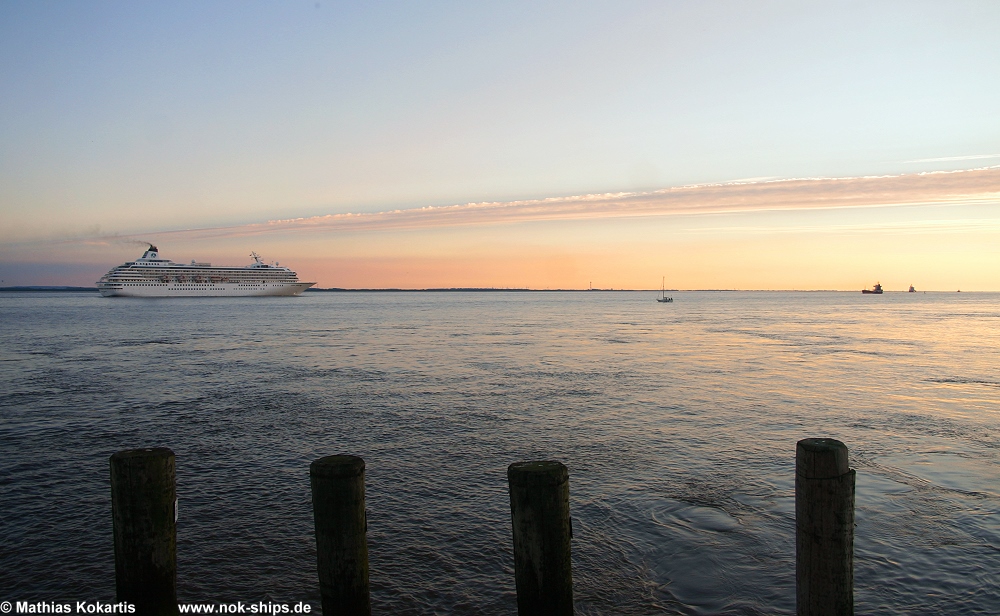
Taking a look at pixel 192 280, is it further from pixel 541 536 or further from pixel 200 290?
pixel 541 536

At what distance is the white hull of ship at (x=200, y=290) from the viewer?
139m

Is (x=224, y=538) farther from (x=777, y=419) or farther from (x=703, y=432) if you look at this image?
(x=777, y=419)

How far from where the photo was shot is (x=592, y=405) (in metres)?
17.3

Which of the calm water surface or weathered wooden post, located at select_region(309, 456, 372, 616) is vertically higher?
weathered wooden post, located at select_region(309, 456, 372, 616)

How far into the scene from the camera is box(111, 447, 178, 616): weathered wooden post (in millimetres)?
5344

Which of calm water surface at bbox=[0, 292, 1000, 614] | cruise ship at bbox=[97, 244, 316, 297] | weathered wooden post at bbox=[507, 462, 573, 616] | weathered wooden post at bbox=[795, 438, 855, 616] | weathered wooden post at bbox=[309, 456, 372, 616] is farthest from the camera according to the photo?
cruise ship at bbox=[97, 244, 316, 297]

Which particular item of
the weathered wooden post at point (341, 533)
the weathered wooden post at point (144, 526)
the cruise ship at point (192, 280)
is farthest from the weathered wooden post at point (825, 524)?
the cruise ship at point (192, 280)

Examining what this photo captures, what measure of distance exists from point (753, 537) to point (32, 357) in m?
32.7

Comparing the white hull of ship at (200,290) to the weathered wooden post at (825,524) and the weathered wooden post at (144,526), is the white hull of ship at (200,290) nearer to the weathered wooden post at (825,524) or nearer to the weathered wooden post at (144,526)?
the weathered wooden post at (144,526)

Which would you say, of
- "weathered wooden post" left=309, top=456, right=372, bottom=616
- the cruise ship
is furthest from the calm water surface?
the cruise ship

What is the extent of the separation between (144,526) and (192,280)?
503ft

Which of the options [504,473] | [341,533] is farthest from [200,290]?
[341,533]

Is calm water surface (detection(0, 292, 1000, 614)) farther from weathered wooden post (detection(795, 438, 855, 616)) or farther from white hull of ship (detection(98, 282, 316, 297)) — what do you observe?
white hull of ship (detection(98, 282, 316, 297))

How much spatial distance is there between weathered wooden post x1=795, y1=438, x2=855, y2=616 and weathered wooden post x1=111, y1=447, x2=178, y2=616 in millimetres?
4880
